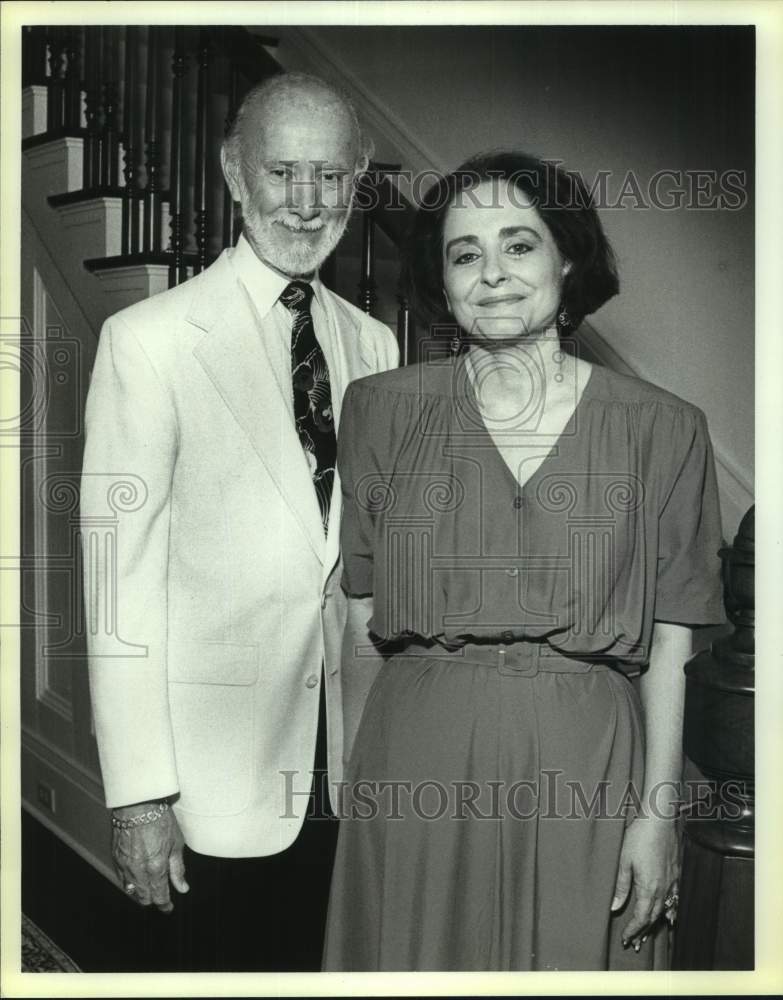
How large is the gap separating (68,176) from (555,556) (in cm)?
124

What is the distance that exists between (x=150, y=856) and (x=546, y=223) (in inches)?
56.3

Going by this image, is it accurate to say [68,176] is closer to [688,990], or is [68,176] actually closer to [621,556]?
[621,556]

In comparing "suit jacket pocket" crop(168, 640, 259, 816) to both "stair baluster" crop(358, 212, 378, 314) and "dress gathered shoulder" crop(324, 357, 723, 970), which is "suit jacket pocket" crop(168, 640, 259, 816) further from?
"stair baluster" crop(358, 212, 378, 314)

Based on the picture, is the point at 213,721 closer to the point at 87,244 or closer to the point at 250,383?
the point at 250,383

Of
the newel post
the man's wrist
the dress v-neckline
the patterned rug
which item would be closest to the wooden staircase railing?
the dress v-neckline

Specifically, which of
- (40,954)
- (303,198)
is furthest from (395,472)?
(40,954)

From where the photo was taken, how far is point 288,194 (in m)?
2.15

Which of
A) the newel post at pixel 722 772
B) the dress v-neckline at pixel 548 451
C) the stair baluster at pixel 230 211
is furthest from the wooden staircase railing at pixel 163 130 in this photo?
the newel post at pixel 722 772

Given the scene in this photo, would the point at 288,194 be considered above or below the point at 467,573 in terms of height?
above

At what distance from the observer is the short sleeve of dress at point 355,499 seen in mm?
2172

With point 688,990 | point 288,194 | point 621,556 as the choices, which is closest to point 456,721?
point 621,556

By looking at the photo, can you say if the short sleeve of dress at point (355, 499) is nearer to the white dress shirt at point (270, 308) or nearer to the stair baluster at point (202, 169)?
the white dress shirt at point (270, 308)

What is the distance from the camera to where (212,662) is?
2166 mm

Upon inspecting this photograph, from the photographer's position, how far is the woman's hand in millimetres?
2141
